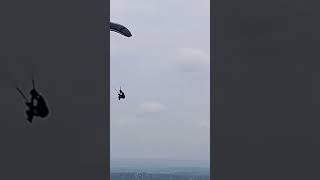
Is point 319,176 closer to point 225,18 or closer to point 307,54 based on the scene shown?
point 307,54
